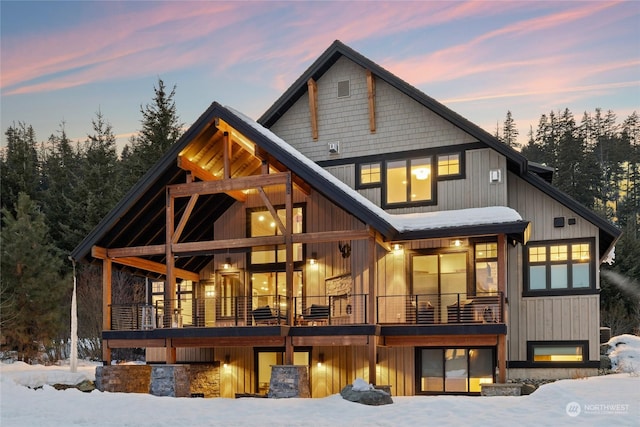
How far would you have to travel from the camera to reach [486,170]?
19.1 metres

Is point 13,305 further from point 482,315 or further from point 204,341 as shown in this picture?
point 482,315

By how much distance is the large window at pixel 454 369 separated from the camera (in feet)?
59.3

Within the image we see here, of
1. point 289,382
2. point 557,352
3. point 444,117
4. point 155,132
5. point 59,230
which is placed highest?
point 155,132

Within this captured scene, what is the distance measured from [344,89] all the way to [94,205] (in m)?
22.0

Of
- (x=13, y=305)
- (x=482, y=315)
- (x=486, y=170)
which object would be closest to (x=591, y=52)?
(x=486, y=170)

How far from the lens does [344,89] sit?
68.3 ft

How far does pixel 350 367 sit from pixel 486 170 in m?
7.03

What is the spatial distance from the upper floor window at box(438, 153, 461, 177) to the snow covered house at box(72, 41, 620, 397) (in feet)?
0.14

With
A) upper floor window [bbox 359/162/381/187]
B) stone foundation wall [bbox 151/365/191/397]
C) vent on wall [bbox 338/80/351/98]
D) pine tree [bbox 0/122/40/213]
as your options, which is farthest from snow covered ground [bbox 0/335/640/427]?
pine tree [bbox 0/122/40/213]

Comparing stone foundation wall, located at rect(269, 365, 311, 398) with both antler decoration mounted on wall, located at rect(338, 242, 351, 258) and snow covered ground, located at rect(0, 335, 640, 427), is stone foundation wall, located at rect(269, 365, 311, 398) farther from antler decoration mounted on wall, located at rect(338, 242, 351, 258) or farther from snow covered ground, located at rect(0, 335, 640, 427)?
Answer: antler decoration mounted on wall, located at rect(338, 242, 351, 258)

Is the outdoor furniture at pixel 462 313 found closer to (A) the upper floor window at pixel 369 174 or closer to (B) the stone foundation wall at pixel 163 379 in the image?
(A) the upper floor window at pixel 369 174

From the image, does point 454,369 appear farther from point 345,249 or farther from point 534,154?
point 534,154

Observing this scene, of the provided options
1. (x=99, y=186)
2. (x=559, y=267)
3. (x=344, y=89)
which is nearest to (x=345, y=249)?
(x=344, y=89)

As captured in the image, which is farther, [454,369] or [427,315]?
[454,369]
